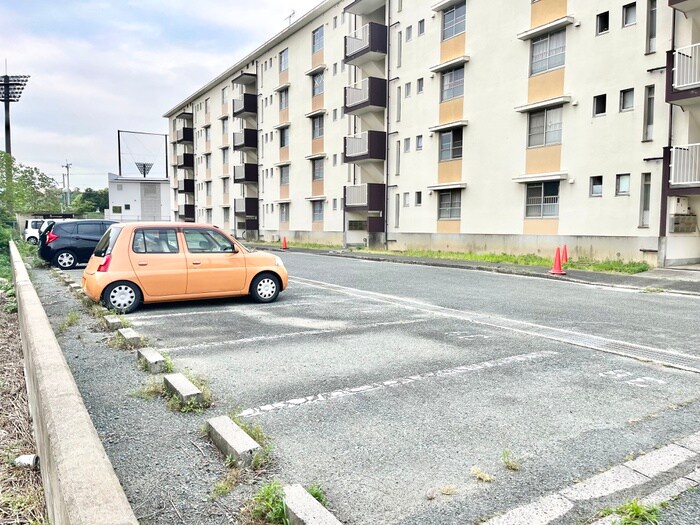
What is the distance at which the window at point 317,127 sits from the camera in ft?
115

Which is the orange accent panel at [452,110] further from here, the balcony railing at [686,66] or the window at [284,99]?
the window at [284,99]

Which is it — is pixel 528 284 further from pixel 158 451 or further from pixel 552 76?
pixel 158 451

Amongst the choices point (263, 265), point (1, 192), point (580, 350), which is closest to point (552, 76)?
point (263, 265)

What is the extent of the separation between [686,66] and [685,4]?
1.72m

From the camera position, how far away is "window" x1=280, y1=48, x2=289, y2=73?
38531mm

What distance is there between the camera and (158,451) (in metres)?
3.54

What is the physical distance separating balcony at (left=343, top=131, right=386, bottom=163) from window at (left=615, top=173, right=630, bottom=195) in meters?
13.3

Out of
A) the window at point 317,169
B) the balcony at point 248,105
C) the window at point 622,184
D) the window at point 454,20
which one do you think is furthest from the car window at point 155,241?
the balcony at point 248,105

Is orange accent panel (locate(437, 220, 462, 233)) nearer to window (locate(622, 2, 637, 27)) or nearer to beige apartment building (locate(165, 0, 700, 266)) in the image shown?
beige apartment building (locate(165, 0, 700, 266))

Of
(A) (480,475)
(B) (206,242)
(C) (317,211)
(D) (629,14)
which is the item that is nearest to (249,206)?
(C) (317,211)

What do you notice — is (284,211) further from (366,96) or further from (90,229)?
(90,229)

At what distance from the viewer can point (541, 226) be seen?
20.5m

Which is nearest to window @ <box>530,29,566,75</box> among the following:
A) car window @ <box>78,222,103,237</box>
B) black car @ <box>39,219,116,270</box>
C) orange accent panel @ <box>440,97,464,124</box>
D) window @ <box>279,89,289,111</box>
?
orange accent panel @ <box>440,97,464,124</box>

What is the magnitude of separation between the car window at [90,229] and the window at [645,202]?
57.8ft
